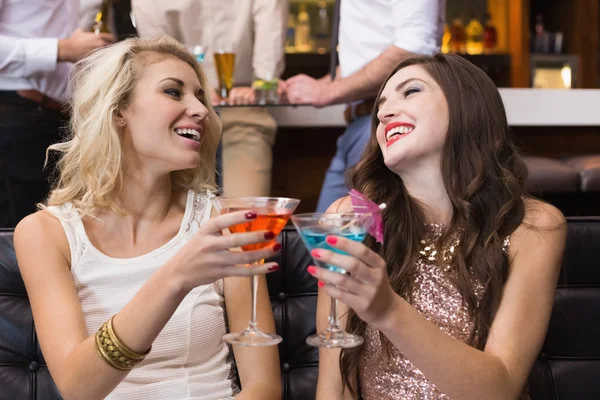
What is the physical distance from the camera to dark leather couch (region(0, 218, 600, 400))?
2209 mm

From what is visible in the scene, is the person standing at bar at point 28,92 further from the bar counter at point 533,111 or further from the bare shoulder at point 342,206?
the bare shoulder at point 342,206

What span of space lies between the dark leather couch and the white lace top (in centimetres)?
25

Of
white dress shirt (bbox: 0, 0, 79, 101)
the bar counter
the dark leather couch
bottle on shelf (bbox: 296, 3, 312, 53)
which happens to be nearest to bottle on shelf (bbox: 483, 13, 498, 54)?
bottle on shelf (bbox: 296, 3, 312, 53)

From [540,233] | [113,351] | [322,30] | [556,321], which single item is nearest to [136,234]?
[113,351]

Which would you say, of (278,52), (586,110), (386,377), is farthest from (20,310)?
(586,110)

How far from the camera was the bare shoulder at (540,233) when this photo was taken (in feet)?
6.05

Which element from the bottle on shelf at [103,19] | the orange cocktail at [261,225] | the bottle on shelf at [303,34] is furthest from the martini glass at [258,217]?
the bottle on shelf at [303,34]

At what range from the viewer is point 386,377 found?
1864 mm

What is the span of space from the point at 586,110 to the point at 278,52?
1.47 m

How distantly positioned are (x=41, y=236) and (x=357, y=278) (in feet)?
2.89

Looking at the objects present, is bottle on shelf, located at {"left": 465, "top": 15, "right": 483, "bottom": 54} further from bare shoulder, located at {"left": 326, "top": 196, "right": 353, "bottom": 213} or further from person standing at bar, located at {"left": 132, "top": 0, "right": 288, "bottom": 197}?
bare shoulder, located at {"left": 326, "top": 196, "right": 353, "bottom": 213}

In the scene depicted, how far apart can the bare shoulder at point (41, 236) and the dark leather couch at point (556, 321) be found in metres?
0.24

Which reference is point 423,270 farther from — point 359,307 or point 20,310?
point 20,310

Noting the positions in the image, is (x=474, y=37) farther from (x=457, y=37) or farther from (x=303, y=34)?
(x=303, y=34)
